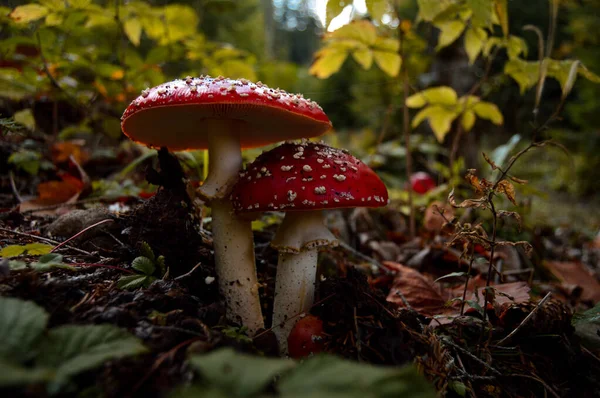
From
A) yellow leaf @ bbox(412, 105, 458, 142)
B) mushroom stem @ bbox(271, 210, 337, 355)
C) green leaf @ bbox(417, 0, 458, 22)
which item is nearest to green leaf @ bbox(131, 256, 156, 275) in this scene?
mushroom stem @ bbox(271, 210, 337, 355)

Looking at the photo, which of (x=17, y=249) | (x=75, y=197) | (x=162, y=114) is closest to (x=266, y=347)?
(x=17, y=249)

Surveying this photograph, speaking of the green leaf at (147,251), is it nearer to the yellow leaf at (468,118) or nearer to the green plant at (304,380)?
the green plant at (304,380)

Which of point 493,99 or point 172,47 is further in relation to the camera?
point 493,99

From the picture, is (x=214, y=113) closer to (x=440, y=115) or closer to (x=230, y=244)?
(x=230, y=244)

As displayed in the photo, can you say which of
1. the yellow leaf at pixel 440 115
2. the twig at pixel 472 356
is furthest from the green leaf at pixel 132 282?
the yellow leaf at pixel 440 115

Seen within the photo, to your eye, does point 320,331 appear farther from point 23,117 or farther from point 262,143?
point 23,117

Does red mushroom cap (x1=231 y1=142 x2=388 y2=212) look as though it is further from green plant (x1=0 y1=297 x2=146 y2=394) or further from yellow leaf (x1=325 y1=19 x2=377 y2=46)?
yellow leaf (x1=325 y1=19 x2=377 y2=46)

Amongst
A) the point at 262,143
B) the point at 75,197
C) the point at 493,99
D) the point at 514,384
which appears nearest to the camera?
the point at 514,384
